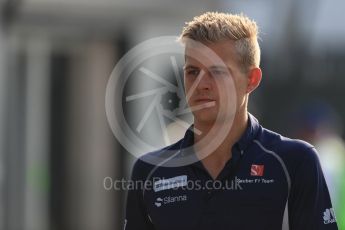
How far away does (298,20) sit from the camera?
12602 mm

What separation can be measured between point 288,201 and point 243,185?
0.20 metres

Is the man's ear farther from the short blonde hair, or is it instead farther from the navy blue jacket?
the navy blue jacket

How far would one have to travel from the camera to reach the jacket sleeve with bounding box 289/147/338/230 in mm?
3281

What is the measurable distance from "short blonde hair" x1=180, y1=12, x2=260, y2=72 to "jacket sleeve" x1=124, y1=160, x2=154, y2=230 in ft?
2.22

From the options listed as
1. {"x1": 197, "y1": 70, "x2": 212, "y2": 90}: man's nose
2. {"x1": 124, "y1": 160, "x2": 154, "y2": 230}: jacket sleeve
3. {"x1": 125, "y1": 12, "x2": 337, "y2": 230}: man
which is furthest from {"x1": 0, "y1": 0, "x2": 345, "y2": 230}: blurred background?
{"x1": 197, "y1": 70, "x2": 212, "y2": 90}: man's nose

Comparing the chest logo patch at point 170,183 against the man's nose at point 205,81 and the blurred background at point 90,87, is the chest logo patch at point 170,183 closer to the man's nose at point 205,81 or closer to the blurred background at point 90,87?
the man's nose at point 205,81

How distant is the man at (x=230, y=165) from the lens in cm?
331

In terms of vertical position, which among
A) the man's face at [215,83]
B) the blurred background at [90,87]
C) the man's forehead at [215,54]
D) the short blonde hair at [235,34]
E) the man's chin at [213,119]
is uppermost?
the short blonde hair at [235,34]

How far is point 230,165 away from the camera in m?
3.45

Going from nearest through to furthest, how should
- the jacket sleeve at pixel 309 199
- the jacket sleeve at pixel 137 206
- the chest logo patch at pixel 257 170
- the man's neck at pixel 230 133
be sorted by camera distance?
the jacket sleeve at pixel 309 199 → the chest logo patch at pixel 257 170 → the man's neck at pixel 230 133 → the jacket sleeve at pixel 137 206

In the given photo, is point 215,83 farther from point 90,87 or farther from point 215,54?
point 90,87

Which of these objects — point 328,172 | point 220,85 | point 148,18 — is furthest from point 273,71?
point 220,85

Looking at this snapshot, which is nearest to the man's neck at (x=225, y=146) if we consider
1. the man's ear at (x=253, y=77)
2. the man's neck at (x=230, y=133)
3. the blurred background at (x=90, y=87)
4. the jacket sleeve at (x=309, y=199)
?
the man's neck at (x=230, y=133)

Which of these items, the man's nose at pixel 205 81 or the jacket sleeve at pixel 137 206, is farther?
the jacket sleeve at pixel 137 206
